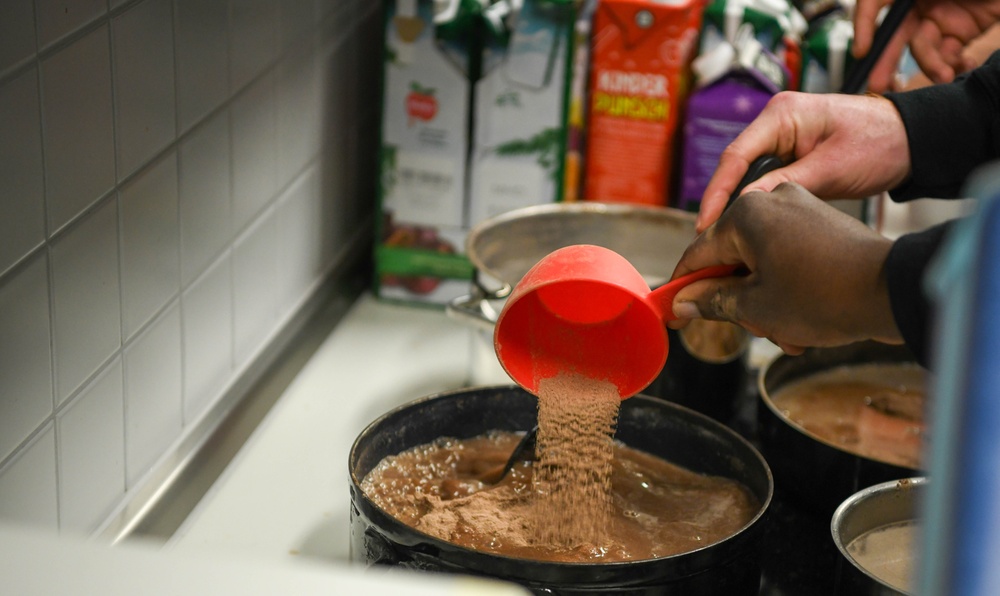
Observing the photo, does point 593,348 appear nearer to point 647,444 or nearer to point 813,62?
point 647,444

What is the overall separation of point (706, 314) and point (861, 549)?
0.86 ft

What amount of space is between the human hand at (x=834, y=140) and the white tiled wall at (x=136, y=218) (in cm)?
48

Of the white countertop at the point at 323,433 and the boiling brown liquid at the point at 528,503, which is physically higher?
the boiling brown liquid at the point at 528,503

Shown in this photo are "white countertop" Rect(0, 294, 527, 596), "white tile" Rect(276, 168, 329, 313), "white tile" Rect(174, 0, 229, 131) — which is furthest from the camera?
"white tile" Rect(276, 168, 329, 313)

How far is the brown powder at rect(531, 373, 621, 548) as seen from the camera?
849 millimetres

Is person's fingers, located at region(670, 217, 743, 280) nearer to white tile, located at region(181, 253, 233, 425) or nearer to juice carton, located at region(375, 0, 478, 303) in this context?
white tile, located at region(181, 253, 233, 425)

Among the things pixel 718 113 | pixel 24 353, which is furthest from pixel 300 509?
pixel 718 113

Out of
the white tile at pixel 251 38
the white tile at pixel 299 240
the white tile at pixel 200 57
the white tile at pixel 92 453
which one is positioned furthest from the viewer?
the white tile at pixel 299 240

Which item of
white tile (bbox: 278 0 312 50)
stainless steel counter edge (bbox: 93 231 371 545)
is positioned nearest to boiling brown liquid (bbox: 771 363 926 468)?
stainless steel counter edge (bbox: 93 231 371 545)

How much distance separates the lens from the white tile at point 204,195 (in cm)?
→ 96

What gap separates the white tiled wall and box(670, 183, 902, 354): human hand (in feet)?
1.47

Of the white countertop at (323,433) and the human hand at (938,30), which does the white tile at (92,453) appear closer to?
the white countertop at (323,433)

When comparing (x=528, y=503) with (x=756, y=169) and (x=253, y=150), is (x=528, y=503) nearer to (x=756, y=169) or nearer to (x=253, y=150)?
(x=756, y=169)

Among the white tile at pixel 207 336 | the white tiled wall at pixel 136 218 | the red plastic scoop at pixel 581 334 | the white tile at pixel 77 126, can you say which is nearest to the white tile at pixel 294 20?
the white tiled wall at pixel 136 218
